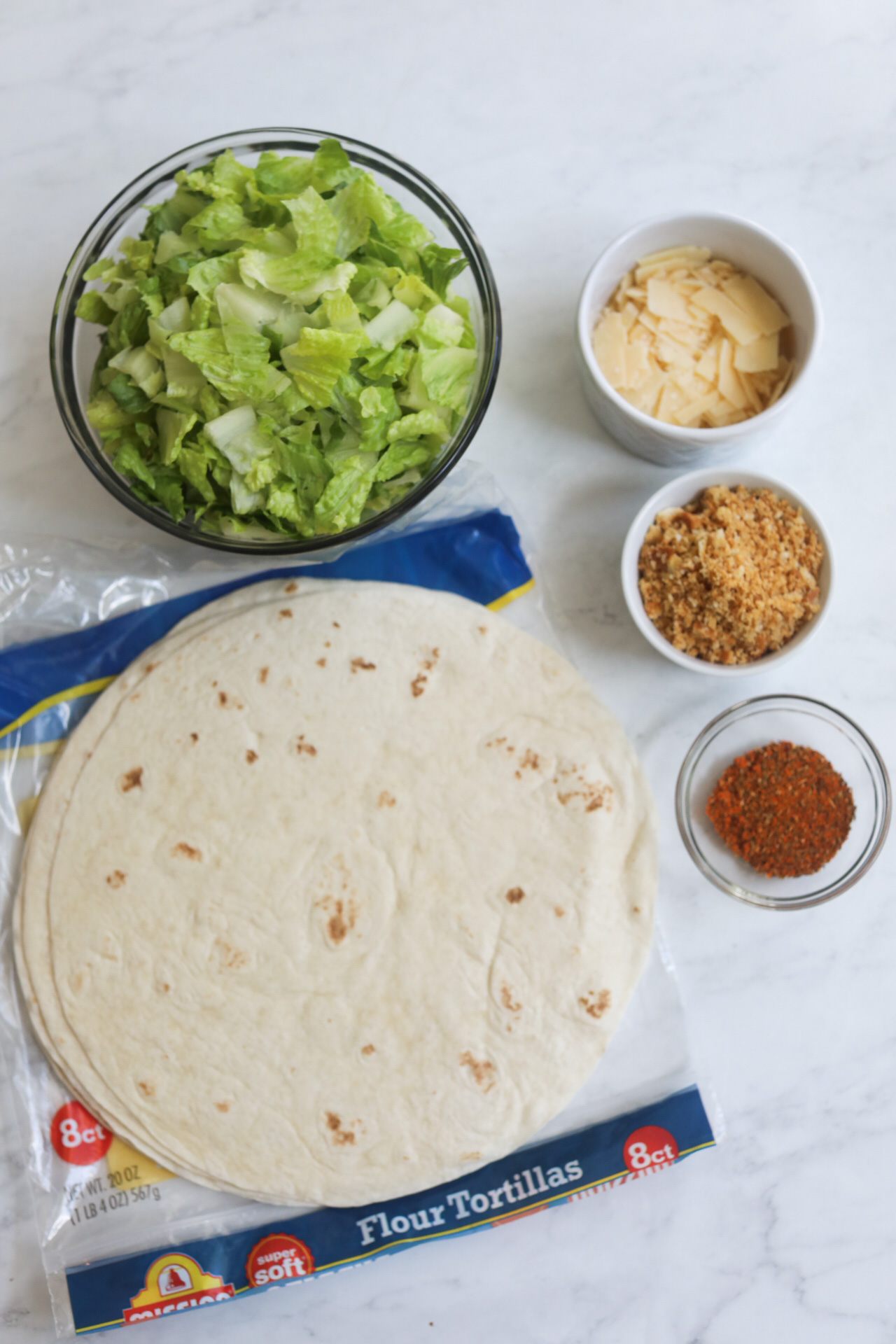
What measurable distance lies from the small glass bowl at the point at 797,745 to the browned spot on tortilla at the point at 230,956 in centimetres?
92

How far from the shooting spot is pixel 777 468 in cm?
212

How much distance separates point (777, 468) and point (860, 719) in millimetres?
577

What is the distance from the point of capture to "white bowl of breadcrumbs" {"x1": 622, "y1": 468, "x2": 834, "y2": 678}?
1817mm

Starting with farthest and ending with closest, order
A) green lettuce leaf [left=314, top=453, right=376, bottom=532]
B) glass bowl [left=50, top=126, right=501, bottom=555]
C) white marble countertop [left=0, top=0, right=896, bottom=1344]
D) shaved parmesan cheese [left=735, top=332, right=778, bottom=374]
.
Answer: white marble countertop [left=0, top=0, right=896, bottom=1344] < shaved parmesan cheese [left=735, top=332, right=778, bottom=374] < glass bowl [left=50, top=126, right=501, bottom=555] < green lettuce leaf [left=314, top=453, right=376, bottom=532]

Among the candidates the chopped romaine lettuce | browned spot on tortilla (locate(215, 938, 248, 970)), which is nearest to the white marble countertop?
the chopped romaine lettuce

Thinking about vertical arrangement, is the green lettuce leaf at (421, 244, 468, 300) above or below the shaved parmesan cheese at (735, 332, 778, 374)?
above

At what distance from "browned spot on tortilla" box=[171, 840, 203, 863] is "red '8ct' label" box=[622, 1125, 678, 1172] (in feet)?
3.42

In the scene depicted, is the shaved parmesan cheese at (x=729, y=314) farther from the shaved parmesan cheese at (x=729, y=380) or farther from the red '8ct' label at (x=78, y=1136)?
the red '8ct' label at (x=78, y=1136)

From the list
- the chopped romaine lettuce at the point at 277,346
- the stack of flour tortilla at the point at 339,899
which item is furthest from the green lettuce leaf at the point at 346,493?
the stack of flour tortilla at the point at 339,899

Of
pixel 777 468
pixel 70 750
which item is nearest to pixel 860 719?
pixel 777 468

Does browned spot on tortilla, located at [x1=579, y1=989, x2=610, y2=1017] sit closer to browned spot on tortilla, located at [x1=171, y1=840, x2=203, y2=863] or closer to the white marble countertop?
the white marble countertop

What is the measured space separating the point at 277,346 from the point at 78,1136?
1620 mm

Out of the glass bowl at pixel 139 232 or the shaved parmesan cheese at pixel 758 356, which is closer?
the glass bowl at pixel 139 232

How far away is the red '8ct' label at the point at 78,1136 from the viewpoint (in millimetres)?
1976
